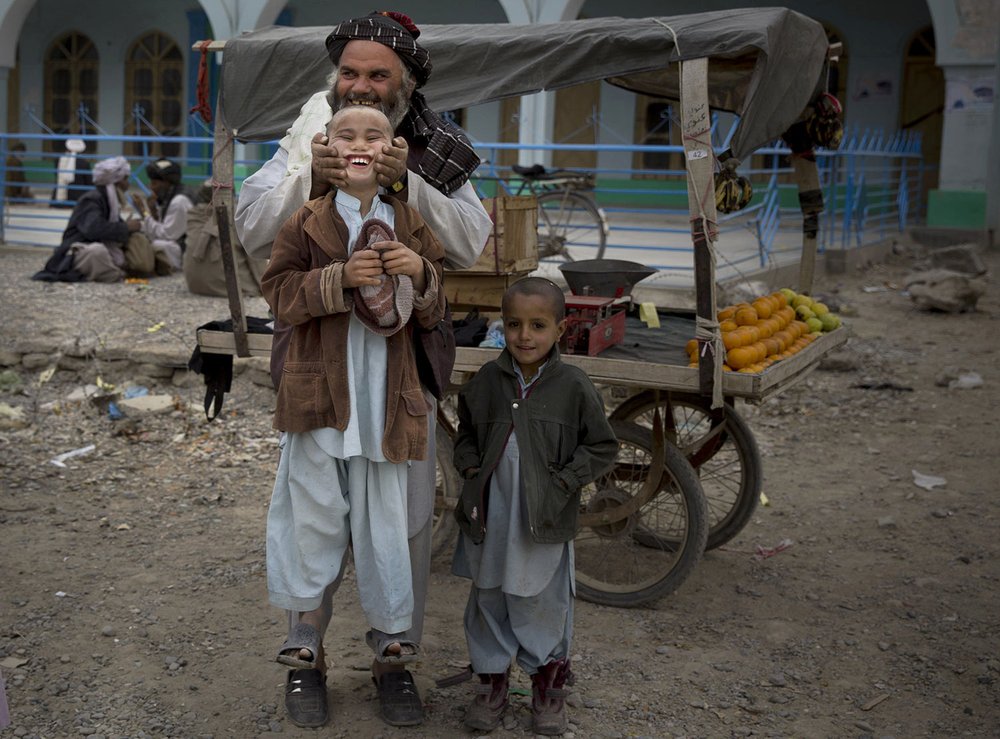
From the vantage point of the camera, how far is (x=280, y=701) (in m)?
3.13

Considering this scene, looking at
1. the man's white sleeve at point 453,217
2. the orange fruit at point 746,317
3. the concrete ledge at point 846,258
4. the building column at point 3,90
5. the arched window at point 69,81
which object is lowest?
the orange fruit at point 746,317

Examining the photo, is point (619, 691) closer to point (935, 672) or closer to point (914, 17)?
point (935, 672)

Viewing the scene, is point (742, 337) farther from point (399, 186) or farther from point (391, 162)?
point (391, 162)

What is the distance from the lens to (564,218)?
10.1 meters

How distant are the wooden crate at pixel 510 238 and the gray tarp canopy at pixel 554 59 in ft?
2.31

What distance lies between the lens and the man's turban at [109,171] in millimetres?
9320

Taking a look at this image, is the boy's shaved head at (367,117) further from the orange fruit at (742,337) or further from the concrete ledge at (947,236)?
the concrete ledge at (947,236)

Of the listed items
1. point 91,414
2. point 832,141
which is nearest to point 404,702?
point 832,141

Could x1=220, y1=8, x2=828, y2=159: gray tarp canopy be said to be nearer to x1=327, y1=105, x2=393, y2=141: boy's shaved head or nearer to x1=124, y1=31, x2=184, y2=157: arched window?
x1=327, y1=105, x2=393, y2=141: boy's shaved head

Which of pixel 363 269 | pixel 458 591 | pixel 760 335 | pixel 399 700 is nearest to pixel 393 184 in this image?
pixel 363 269

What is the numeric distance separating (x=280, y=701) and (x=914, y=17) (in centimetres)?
1531

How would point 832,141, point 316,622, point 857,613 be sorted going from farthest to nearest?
point 832,141
point 857,613
point 316,622

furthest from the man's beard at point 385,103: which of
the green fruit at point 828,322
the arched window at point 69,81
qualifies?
the arched window at point 69,81

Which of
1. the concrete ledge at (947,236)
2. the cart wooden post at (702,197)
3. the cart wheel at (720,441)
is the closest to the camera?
the cart wooden post at (702,197)
